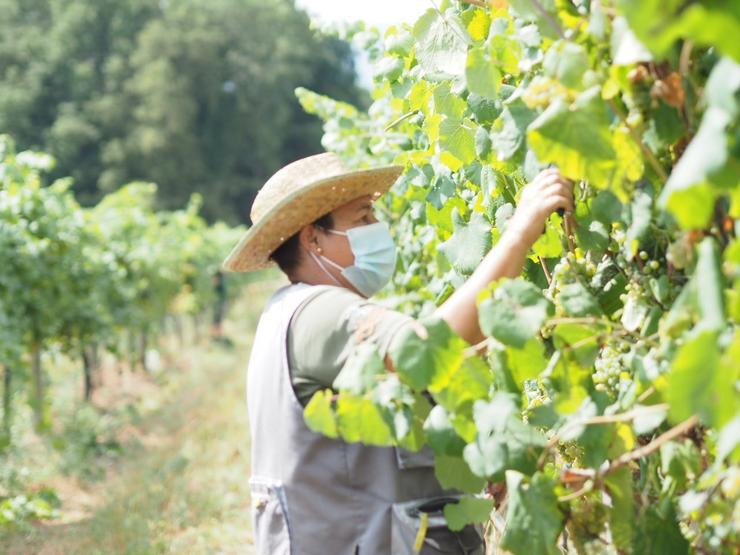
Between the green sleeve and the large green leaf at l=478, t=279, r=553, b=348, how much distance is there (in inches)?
10.5

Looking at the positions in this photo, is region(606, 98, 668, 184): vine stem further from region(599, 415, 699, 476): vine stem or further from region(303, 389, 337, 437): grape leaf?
region(303, 389, 337, 437): grape leaf

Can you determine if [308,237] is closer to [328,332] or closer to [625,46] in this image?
[328,332]

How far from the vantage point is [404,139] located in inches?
172

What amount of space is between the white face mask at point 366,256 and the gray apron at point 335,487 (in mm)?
174

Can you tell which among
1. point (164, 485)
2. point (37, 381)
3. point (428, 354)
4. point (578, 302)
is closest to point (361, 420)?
point (428, 354)

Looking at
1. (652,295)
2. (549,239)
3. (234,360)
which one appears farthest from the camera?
(234,360)

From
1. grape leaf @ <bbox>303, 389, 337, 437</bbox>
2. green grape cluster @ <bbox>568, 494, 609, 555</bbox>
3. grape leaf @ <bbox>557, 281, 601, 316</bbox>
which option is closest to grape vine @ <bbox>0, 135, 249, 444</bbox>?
grape leaf @ <bbox>303, 389, 337, 437</bbox>

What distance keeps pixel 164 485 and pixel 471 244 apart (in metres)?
5.50

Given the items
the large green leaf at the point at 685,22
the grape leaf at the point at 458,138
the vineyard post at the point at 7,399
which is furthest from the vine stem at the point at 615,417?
the vineyard post at the point at 7,399

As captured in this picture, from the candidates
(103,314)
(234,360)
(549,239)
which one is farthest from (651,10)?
(234,360)

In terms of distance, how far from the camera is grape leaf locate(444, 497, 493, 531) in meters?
1.86

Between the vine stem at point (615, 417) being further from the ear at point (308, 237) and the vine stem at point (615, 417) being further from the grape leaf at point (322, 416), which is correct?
the ear at point (308, 237)

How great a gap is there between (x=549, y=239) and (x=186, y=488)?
572 cm

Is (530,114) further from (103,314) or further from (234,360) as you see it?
(234,360)
